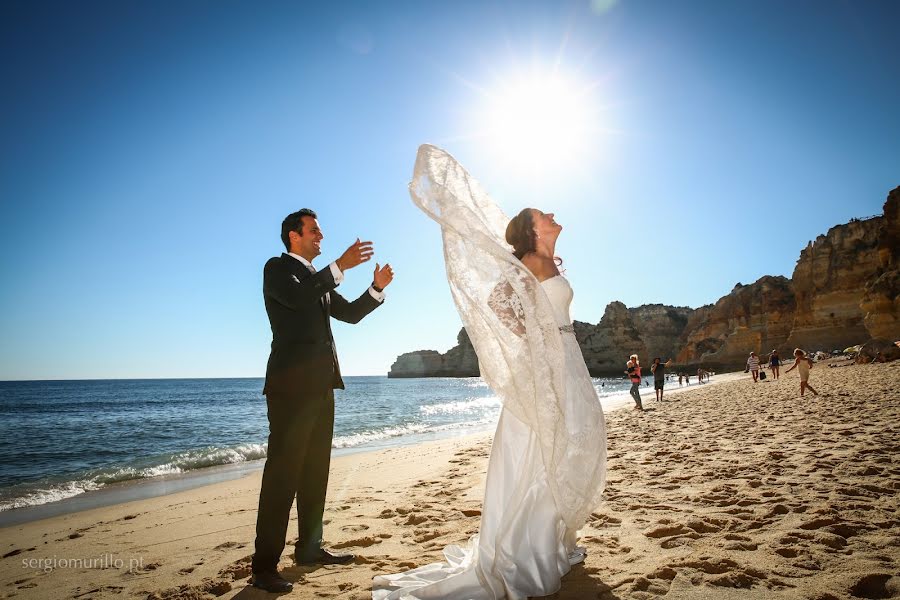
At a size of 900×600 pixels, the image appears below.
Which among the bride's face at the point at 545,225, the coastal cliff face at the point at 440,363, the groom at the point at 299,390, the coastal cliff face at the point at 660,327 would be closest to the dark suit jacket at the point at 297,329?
the groom at the point at 299,390

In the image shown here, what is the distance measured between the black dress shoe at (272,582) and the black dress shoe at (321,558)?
0.37 metres

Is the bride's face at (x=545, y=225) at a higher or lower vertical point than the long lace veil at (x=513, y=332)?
higher

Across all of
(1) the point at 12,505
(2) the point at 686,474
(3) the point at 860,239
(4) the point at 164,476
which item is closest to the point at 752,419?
(2) the point at 686,474

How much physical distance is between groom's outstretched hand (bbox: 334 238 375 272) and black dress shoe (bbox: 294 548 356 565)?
2.10m

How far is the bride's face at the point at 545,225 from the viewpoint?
9.45 ft

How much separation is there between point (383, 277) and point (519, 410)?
156cm

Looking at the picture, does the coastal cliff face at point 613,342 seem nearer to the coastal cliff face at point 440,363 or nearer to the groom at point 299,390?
the coastal cliff face at point 440,363

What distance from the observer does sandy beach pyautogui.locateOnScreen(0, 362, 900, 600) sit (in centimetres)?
241

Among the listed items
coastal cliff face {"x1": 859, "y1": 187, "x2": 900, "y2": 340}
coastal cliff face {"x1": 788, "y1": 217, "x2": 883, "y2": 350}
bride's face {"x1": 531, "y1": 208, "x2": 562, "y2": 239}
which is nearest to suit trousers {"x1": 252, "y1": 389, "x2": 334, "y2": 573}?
bride's face {"x1": 531, "y1": 208, "x2": 562, "y2": 239}

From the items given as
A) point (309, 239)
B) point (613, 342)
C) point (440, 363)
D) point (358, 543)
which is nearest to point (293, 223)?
point (309, 239)

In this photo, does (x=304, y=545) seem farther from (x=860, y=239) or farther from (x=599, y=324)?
(x=599, y=324)

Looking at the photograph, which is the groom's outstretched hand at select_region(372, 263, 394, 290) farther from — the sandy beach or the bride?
the sandy beach

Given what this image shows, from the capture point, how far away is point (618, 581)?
2420 millimetres

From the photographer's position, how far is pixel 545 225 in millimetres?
2918
